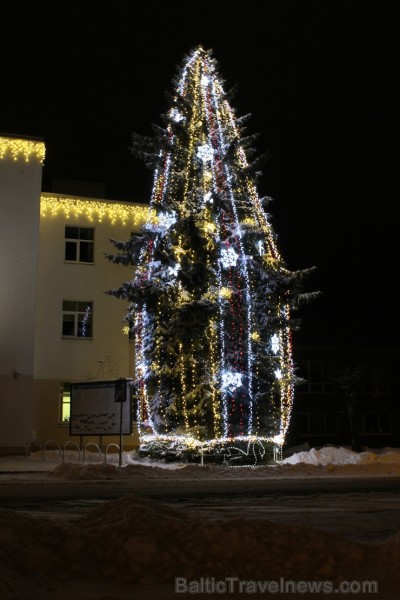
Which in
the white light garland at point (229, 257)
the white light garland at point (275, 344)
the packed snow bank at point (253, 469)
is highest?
the white light garland at point (229, 257)

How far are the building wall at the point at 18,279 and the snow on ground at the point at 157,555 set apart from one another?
23.3 meters

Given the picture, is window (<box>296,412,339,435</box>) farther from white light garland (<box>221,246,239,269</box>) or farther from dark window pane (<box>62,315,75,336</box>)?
white light garland (<box>221,246,239,269</box>)

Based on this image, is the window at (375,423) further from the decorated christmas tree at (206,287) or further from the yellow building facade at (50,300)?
the decorated christmas tree at (206,287)

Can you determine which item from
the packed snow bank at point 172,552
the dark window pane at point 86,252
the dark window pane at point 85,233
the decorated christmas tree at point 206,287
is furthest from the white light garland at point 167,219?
the packed snow bank at point 172,552

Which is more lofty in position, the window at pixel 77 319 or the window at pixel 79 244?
the window at pixel 79 244

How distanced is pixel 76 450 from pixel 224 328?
1076 cm

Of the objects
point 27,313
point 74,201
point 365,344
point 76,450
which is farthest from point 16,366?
point 365,344

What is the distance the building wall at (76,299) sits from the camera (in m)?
32.3

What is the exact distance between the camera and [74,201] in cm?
3409

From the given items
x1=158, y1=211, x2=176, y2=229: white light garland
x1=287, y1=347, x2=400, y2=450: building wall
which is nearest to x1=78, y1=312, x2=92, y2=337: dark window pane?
x1=158, y1=211, x2=176, y2=229: white light garland

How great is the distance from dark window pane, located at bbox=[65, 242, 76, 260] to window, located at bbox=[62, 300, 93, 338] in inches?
83.0

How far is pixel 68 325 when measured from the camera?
109 feet

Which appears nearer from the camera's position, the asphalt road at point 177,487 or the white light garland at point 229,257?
the asphalt road at point 177,487

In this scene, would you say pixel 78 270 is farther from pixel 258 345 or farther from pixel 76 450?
pixel 258 345
